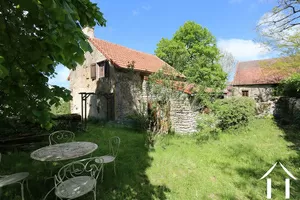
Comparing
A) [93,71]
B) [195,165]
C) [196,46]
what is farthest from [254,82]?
[195,165]

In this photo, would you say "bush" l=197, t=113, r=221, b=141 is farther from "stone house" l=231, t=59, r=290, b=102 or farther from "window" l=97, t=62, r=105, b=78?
"stone house" l=231, t=59, r=290, b=102

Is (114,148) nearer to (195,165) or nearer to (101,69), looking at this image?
(195,165)

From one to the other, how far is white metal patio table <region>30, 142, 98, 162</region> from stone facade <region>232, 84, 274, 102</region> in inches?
645

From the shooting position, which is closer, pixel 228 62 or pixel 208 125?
pixel 208 125

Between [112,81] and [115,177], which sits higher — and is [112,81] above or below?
above

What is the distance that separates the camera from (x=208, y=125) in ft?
28.9

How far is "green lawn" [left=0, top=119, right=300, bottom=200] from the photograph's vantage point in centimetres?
382

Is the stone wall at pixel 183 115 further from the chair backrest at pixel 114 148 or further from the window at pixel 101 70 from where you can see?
the window at pixel 101 70

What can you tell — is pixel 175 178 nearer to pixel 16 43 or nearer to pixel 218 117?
pixel 16 43

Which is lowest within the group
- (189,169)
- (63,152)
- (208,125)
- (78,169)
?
(189,169)

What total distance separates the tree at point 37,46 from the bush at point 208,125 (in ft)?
23.0

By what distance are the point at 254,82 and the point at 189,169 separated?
1707cm

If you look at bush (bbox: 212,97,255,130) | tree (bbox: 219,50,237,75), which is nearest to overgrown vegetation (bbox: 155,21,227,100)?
tree (bbox: 219,50,237,75)

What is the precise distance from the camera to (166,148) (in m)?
6.63
